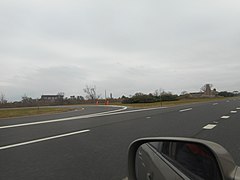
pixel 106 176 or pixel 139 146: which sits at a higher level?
pixel 139 146

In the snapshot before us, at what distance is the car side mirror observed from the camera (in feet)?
6.07

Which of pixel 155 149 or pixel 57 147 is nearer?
pixel 155 149

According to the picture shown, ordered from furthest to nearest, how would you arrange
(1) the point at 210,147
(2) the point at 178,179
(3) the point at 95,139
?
(3) the point at 95,139 < (2) the point at 178,179 < (1) the point at 210,147

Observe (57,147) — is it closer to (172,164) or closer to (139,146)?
(139,146)

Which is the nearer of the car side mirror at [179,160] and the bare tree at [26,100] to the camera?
the car side mirror at [179,160]

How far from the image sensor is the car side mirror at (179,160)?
1.85 meters

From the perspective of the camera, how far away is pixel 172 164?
2.44m

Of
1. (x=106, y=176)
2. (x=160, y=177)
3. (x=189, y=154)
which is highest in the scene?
(x=189, y=154)

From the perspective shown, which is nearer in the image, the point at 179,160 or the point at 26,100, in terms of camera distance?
the point at 179,160

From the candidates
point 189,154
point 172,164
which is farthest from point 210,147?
→ point 172,164

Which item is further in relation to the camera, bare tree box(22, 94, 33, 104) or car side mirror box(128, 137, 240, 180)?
bare tree box(22, 94, 33, 104)

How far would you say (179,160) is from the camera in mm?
2389

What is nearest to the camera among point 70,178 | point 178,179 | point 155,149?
point 178,179

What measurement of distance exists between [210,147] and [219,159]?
143 millimetres
